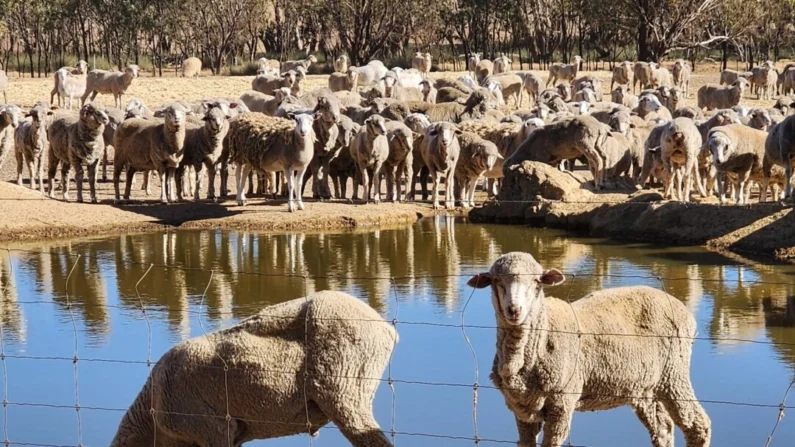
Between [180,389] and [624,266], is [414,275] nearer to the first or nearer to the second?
[624,266]

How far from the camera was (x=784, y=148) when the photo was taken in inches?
736

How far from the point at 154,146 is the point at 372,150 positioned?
3.87 metres

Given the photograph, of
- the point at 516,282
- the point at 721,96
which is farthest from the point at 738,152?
the point at 721,96

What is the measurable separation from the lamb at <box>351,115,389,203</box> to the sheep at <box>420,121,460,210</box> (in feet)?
2.55

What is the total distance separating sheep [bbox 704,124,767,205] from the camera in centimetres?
1973

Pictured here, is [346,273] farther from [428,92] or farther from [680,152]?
[428,92]

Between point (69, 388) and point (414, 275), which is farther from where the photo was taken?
point (414, 275)

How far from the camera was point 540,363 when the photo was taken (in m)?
7.45

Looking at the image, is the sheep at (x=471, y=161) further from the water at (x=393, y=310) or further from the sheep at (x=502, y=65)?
the sheep at (x=502, y=65)

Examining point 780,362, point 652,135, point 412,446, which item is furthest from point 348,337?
point 652,135

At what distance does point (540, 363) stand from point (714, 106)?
116ft

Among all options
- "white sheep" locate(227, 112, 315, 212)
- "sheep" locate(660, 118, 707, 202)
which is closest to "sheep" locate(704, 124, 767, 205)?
"sheep" locate(660, 118, 707, 202)

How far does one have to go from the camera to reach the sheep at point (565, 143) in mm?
22938

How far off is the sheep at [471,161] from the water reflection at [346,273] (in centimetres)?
213
